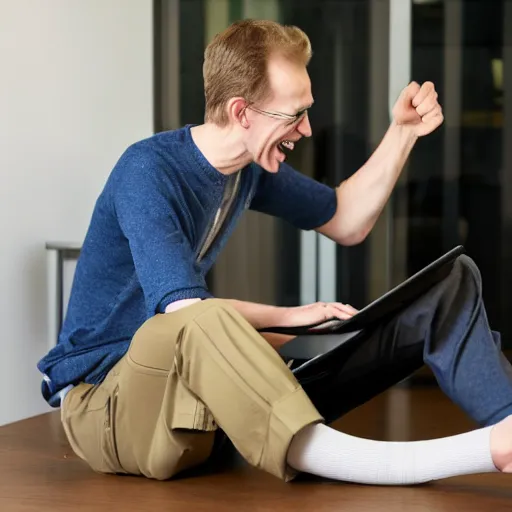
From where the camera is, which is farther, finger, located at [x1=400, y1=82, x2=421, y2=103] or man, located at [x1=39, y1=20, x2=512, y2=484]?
finger, located at [x1=400, y1=82, x2=421, y2=103]

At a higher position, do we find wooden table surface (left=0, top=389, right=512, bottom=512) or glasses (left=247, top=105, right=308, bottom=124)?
glasses (left=247, top=105, right=308, bottom=124)

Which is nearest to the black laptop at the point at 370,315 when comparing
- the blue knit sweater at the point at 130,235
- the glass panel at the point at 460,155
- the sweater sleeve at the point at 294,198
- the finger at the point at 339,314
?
the finger at the point at 339,314

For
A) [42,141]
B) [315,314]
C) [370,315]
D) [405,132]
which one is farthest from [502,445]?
[42,141]

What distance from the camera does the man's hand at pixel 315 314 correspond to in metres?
1.84

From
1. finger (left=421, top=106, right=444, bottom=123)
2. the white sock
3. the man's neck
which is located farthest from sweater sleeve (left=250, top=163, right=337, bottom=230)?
the white sock

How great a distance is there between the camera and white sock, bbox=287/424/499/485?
1.58 metres

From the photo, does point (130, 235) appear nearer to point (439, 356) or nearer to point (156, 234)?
point (156, 234)

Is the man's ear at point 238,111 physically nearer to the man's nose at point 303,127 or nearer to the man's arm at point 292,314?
the man's nose at point 303,127

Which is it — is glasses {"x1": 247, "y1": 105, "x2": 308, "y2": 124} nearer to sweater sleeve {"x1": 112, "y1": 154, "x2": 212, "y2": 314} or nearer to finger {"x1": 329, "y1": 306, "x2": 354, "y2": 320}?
sweater sleeve {"x1": 112, "y1": 154, "x2": 212, "y2": 314}

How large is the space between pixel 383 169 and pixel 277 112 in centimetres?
34

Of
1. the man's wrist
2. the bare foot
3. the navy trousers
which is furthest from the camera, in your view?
the man's wrist

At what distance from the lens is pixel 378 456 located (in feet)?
5.37

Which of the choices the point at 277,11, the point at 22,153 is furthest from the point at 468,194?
the point at 22,153

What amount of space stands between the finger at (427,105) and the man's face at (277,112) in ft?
0.75
